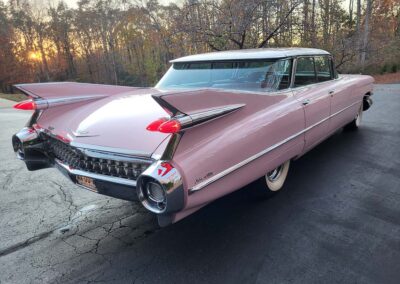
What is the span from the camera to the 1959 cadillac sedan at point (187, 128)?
6.56ft

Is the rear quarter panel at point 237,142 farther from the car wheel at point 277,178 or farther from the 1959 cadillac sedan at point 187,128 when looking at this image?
the car wheel at point 277,178

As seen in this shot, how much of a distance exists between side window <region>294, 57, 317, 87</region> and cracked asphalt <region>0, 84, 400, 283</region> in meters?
1.11

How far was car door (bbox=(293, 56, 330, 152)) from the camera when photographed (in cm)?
340

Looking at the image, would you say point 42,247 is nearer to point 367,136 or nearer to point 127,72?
point 367,136

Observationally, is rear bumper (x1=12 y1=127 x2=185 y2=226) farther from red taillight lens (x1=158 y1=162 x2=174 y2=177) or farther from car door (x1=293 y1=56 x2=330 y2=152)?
car door (x1=293 y1=56 x2=330 y2=152)

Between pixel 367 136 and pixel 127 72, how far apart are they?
47187 millimetres

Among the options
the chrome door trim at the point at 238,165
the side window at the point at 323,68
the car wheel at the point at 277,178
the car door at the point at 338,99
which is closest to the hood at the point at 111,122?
the chrome door trim at the point at 238,165

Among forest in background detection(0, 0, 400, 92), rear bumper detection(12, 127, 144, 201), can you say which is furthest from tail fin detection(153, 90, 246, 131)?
forest in background detection(0, 0, 400, 92)

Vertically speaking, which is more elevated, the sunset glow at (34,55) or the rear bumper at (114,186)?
the sunset glow at (34,55)

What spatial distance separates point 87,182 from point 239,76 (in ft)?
6.10

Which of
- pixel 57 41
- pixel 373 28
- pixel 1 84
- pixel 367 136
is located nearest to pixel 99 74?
pixel 57 41

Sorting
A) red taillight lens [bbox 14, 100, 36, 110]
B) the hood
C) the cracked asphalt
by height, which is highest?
red taillight lens [bbox 14, 100, 36, 110]

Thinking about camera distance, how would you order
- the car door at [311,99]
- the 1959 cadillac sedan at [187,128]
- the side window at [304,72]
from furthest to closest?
the side window at [304,72] < the car door at [311,99] < the 1959 cadillac sedan at [187,128]

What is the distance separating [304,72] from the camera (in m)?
3.74
